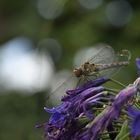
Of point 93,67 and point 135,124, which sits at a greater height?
point 93,67

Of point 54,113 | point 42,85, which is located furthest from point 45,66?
point 54,113

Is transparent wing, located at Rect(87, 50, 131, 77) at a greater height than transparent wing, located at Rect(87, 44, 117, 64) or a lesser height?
lesser

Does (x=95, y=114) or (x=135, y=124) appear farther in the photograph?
(x=95, y=114)

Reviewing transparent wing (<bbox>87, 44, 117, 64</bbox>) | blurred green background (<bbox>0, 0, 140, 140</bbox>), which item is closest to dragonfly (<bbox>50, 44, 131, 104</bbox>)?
transparent wing (<bbox>87, 44, 117, 64</bbox>)

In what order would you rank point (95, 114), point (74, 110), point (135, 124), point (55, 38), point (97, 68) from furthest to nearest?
point (55, 38), point (97, 68), point (74, 110), point (95, 114), point (135, 124)

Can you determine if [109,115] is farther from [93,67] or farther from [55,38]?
[55,38]

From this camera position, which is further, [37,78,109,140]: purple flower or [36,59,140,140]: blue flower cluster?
[37,78,109,140]: purple flower

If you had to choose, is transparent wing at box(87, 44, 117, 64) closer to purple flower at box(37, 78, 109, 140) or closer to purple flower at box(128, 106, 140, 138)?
purple flower at box(37, 78, 109, 140)

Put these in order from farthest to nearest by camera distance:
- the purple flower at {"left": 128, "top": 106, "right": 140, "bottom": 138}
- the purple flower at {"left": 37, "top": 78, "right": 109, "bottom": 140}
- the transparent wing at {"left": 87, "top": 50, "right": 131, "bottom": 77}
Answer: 1. the transparent wing at {"left": 87, "top": 50, "right": 131, "bottom": 77}
2. the purple flower at {"left": 37, "top": 78, "right": 109, "bottom": 140}
3. the purple flower at {"left": 128, "top": 106, "right": 140, "bottom": 138}

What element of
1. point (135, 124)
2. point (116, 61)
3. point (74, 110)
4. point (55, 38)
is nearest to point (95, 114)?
point (74, 110)

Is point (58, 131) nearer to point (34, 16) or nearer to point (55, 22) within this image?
point (55, 22)
